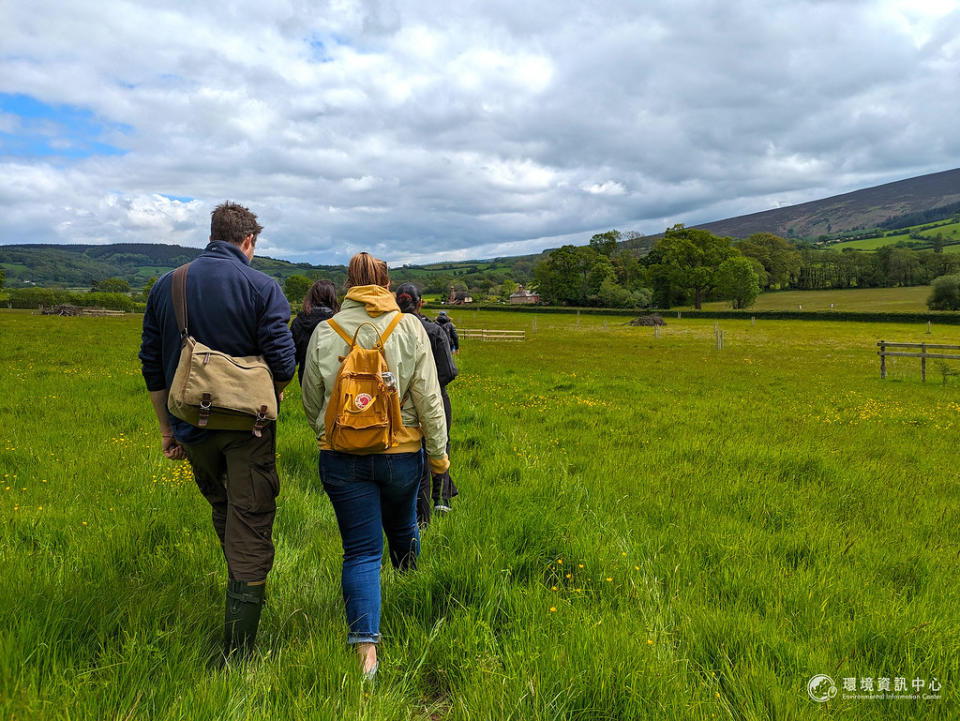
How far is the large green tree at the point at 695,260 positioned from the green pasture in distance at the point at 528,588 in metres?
80.2

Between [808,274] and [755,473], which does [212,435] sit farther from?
[808,274]

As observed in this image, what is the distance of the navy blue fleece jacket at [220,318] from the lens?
2775 millimetres

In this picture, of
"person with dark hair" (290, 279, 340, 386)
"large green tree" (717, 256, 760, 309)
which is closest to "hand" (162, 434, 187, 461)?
"person with dark hair" (290, 279, 340, 386)

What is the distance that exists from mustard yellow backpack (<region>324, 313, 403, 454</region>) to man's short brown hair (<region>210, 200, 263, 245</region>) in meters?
0.98

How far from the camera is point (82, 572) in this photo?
10.9 ft

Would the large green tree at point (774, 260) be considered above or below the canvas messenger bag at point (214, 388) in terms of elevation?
above

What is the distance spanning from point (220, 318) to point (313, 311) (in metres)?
2.01

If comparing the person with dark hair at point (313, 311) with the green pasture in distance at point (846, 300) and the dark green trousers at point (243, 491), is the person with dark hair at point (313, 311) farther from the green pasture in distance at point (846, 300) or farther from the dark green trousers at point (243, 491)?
the green pasture in distance at point (846, 300)

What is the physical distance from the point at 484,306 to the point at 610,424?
286 feet

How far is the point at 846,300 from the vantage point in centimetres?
8744

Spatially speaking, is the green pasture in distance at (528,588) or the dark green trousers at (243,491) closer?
the green pasture in distance at (528,588)

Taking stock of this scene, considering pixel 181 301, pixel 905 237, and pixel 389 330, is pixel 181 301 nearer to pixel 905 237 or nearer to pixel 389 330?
pixel 389 330

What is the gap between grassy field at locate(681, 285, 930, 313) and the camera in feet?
244

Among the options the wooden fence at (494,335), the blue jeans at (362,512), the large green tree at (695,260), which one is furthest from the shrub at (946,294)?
the blue jeans at (362,512)
